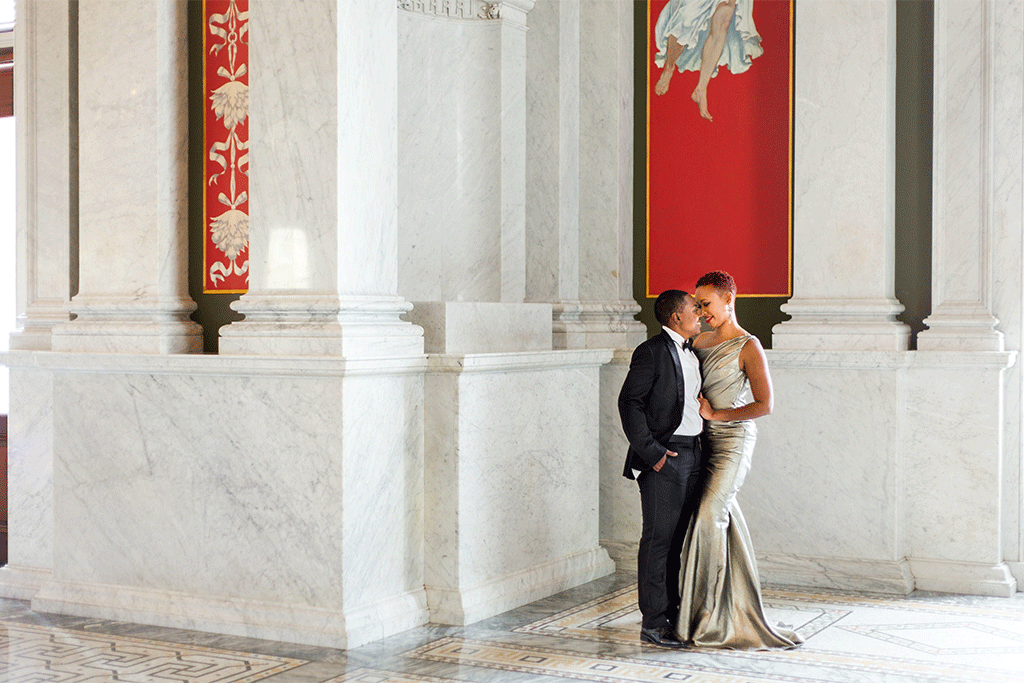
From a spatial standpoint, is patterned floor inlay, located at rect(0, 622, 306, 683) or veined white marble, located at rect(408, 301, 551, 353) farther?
veined white marble, located at rect(408, 301, 551, 353)

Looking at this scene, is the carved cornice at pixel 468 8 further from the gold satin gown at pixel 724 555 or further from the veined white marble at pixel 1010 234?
the gold satin gown at pixel 724 555

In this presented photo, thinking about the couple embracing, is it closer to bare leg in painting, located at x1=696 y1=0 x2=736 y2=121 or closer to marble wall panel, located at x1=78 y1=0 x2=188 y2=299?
bare leg in painting, located at x1=696 y1=0 x2=736 y2=121

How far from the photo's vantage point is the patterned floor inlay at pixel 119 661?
553 cm

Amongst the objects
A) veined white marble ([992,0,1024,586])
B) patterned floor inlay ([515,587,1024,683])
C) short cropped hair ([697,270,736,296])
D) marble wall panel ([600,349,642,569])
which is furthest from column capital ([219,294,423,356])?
veined white marble ([992,0,1024,586])

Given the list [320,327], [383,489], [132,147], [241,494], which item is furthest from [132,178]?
[383,489]

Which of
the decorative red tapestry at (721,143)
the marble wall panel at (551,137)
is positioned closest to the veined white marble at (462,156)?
the marble wall panel at (551,137)

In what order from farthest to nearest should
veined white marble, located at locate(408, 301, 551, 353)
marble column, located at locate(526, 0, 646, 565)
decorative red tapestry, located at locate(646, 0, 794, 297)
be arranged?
marble column, located at locate(526, 0, 646, 565), decorative red tapestry, located at locate(646, 0, 794, 297), veined white marble, located at locate(408, 301, 551, 353)

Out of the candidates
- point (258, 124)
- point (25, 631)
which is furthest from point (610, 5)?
point (25, 631)

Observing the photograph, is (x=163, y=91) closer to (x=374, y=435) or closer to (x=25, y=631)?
(x=374, y=435)

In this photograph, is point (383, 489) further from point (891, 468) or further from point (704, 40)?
point (704, 40)

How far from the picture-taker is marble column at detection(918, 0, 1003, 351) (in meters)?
7.48

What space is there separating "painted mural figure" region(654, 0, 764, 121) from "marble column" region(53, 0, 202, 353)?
331 cm

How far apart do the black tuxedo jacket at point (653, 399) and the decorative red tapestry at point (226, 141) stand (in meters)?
2.49

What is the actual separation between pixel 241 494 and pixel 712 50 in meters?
4.39
